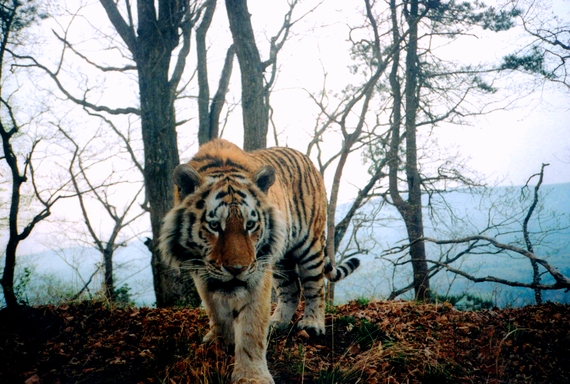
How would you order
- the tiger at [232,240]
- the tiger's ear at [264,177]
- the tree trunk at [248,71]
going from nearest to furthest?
1. the tiger at [232,240]
2. the tiger's ear at [264,177]
3. the tree trunk at [248,71]

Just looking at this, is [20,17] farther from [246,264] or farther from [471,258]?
[471,258]

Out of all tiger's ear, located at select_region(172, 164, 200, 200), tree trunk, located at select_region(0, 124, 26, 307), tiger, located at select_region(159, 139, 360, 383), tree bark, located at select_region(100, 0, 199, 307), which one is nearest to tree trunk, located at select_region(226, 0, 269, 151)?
tree bark, located at select_region(100, 0, 199, 307)

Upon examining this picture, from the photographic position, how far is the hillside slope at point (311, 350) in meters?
2.72

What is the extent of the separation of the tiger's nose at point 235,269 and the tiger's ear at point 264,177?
2.31ft

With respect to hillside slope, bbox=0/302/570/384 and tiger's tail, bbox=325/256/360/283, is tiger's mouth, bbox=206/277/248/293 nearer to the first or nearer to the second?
hillside slope, bbox=0/302/570/384

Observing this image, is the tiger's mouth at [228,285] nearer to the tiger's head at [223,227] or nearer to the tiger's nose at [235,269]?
the tiger's head at [223,227]

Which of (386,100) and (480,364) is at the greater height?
(386,100)

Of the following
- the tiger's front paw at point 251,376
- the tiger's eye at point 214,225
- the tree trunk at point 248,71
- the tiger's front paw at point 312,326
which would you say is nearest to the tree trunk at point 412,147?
the tree trunk at point 248,71

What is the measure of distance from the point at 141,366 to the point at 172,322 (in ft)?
3.52

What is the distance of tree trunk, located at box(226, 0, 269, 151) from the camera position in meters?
6.17

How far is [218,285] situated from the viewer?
109 inches

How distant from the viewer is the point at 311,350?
10.9 ft

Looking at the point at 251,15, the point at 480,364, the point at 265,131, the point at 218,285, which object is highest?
the point at 251,15

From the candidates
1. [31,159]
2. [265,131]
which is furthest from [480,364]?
[31,159]
